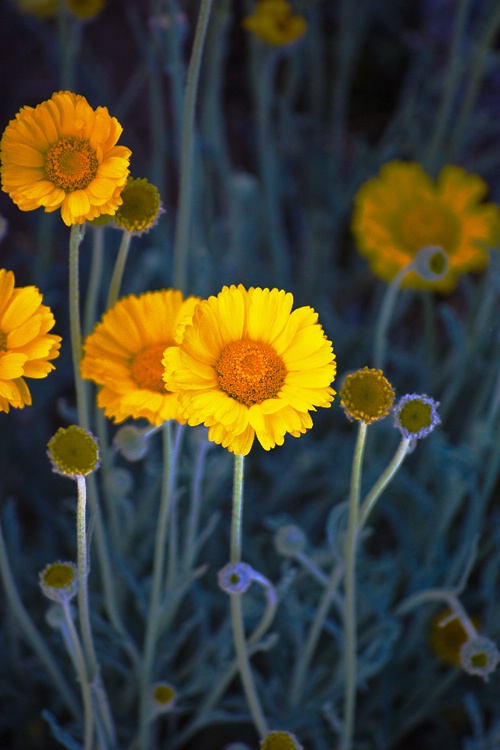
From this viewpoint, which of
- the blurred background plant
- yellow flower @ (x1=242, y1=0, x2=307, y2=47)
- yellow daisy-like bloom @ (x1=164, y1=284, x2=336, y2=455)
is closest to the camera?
yellow daisy-like bloom @ (x1=164, y1=284, x2=336, y2=455)

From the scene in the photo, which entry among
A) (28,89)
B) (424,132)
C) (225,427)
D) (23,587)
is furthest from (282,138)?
(225,427)

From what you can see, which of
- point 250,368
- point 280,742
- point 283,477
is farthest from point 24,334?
point 283,477

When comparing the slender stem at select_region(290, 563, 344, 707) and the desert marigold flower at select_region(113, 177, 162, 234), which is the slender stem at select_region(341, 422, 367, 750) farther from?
the desert marigold flower at select_region(113, 177, 162, 234)

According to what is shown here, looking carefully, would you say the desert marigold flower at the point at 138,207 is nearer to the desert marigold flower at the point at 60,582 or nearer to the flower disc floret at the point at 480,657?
the desert marigold flower at the point at 60,582

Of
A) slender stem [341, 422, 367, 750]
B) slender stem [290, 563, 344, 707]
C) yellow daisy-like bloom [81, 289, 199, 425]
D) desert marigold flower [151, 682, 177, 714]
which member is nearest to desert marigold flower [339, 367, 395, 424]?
slender stem [341, 422, 367, 750]

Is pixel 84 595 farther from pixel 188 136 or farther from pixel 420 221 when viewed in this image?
pixel 420 221

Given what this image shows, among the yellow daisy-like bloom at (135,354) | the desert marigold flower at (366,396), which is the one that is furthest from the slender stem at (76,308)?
the desert marigold flower at (366,396)
